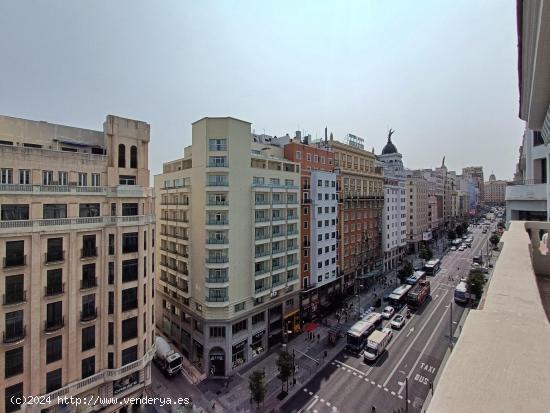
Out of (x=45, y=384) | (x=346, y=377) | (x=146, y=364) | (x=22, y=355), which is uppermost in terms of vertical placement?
(x=22, y=355)

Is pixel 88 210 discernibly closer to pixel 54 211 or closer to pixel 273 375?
pixel 54 211

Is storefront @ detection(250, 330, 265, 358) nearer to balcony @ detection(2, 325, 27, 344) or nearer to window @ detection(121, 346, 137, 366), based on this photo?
window @ detection(121, 346, 137, 366)

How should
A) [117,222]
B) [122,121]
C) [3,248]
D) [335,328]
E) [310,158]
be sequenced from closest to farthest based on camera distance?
1. [3,248]
2. [117,222]
3. [122,121]
4. [335,328]
5. [310,158]

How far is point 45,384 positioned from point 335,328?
1483 inches

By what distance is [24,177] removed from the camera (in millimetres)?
24297

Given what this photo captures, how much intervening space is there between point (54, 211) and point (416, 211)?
98223 millimetres

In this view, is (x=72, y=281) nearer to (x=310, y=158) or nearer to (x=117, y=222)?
(x=117, y=222)

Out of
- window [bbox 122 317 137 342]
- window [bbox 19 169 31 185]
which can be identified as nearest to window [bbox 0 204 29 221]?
window [bbox 19 169 31 185]

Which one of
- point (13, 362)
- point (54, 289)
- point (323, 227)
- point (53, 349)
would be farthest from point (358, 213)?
point (13, 362)

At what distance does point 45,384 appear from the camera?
23.8 meters

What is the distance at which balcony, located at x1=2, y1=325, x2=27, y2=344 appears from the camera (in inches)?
871

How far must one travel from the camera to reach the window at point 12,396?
72.4 feet

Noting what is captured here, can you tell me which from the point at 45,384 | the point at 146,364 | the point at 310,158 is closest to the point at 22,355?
the point at 45,384

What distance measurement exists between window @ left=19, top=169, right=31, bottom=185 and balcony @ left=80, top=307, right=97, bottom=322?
513 inches
